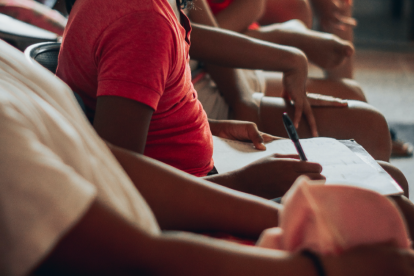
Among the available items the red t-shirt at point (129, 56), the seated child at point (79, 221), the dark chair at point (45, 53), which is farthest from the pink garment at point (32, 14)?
the seated child at point (79, 221)

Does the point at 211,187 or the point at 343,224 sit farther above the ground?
the point at 343,224

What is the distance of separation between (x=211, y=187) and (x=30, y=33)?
743 mm

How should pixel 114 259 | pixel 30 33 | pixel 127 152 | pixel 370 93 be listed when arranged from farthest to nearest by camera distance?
pixel 370 93 → pixel 30 33 → pixel 127 152 → pixel 114 259

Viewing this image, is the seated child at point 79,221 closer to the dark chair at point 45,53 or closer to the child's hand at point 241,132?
the dark chair at point 45,53

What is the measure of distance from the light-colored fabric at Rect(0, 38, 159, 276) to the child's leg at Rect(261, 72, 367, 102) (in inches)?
45.8

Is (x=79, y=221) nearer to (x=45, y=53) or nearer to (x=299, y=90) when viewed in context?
(x=45, y=53)

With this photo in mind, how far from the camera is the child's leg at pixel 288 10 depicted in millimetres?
2004

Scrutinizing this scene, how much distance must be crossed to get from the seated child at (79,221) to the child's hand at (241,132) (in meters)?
0.55

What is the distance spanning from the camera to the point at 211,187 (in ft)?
1.82

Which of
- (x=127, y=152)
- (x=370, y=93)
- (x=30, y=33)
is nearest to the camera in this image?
(x=127, y=152)

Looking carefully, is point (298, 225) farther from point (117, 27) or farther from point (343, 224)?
point (117, 27)

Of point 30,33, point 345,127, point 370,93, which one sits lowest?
point 370,93

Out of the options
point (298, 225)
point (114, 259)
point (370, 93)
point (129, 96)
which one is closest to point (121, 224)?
point (114, 259)

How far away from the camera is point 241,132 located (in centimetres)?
97
